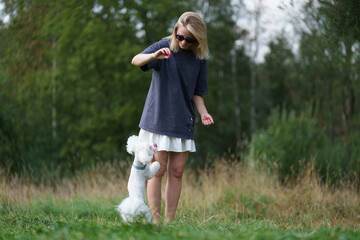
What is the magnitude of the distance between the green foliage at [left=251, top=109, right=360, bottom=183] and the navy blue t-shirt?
318 cm

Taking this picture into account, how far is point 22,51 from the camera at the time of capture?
8539mm

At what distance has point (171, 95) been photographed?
10.5 ft

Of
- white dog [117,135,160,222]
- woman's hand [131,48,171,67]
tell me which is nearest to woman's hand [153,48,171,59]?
woman's hand [131,48,171,67]

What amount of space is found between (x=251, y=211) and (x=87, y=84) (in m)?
7.77

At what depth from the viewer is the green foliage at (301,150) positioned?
641cm

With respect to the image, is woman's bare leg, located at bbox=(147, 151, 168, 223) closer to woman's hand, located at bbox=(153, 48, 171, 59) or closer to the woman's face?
woman's hand, located at bbox=(153, 48, 171, 59)

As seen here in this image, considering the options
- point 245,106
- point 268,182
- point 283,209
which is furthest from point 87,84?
point 245,106

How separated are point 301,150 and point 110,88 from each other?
249 inches

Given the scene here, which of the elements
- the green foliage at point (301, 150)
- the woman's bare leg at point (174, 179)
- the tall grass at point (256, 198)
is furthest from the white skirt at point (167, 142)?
the green foliage at point (301, 150)

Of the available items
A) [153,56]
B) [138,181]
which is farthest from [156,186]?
[153,56]

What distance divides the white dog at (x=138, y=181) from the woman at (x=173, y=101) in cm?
29

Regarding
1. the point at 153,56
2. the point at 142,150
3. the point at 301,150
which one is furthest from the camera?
the point at 301,150

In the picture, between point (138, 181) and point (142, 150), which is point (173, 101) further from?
point (138, 181)

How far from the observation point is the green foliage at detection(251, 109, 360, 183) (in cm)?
641
